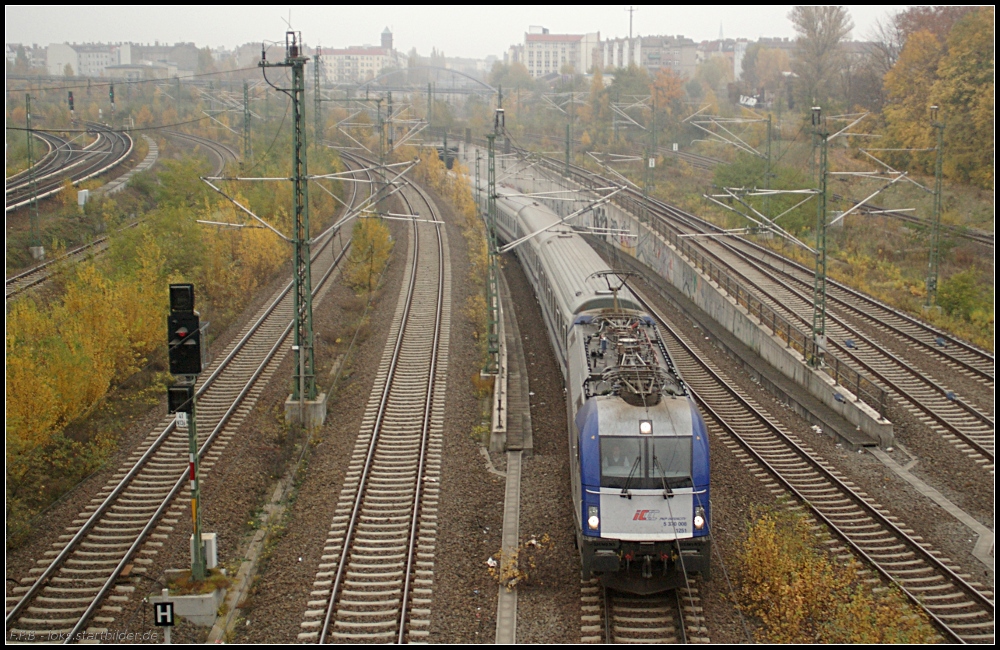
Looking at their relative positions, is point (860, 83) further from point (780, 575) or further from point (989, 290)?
point (780, 575)

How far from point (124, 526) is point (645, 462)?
9.37 m

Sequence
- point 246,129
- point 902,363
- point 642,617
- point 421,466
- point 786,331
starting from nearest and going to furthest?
1. point 642,617
2. point 421,466
3. point 902,363
4. point 786,331
5. point 246,129

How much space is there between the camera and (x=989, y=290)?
102 feet

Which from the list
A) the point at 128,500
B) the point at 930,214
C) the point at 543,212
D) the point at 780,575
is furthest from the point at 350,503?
the point at 930,214

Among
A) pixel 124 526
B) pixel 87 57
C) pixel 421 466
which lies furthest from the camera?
pixel 87 57

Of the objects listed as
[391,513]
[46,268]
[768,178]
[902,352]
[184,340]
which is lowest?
[391,513]

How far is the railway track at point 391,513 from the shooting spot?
12750mm

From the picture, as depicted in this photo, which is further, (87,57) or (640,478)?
(87,57)

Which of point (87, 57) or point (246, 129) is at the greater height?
point (87, 57)

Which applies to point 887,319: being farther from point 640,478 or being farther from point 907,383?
point 640,478

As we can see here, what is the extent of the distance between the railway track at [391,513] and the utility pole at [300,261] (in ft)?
5.57

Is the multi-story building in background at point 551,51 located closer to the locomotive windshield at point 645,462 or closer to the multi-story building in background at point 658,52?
the multi-story building in background at point 658,52

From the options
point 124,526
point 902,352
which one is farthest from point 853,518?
point 124,526

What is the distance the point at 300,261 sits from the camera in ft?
64.6
